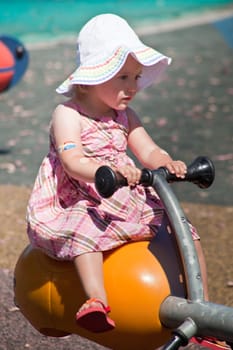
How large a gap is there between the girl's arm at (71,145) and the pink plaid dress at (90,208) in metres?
0.07

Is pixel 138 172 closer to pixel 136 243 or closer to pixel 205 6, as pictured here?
pixel 136 243

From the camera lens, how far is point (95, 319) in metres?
3.43

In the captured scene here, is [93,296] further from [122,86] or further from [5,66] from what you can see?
[5,66]

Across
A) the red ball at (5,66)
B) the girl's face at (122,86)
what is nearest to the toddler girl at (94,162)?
the girl's face at (122,86)

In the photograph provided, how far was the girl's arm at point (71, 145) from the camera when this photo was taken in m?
3.63

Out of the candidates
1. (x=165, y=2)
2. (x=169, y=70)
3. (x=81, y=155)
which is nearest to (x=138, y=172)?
(x=81, y=155)

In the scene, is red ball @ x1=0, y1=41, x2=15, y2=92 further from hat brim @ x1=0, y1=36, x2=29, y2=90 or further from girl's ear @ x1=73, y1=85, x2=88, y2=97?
girl's ear @ x1=73, y1=85, x2=88, y2=97

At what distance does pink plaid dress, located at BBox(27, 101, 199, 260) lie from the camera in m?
3.65

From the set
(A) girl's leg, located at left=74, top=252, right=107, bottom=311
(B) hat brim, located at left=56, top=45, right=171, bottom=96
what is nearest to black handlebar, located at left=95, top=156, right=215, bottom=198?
(A) girl's leg, located at left=74, top=252, right=107, bottom=311

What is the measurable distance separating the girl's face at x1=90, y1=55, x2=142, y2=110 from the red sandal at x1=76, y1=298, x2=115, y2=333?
871mm

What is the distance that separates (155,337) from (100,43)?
1238mm

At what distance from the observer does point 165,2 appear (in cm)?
2736

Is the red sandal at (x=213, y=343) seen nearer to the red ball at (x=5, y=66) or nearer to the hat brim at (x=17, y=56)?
the red ball at (x=5, y=66)

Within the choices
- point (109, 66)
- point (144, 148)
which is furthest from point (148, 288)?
point (109, 66)
